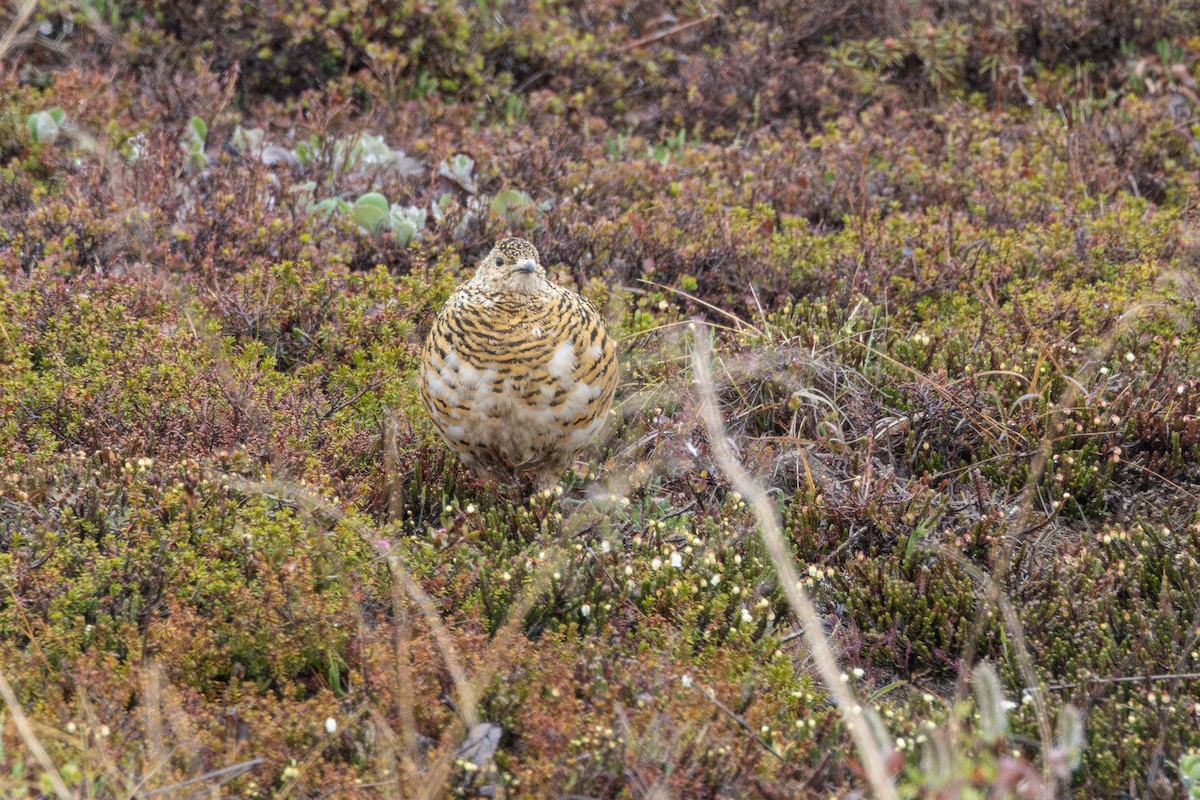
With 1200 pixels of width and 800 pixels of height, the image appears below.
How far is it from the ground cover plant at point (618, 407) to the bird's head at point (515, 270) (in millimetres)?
701

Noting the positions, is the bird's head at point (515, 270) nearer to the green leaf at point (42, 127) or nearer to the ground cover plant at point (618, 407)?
the ground cover plant at point (618, 407)

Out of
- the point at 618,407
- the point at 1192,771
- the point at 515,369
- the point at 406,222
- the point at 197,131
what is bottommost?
the point at 618,407

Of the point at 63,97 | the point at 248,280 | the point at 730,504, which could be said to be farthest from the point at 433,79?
the point at 730,504

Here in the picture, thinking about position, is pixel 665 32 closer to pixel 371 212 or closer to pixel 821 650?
pixel 371 212

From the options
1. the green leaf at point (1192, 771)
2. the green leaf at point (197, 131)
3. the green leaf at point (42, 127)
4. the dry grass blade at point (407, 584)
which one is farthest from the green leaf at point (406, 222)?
the green leaf at point (1192, 771)

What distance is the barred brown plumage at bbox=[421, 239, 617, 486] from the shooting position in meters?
3.92

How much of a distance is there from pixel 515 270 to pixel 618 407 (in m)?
0.99

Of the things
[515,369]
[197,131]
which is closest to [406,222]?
[197,131]

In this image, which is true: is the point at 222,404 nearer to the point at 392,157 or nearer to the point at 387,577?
the point at 387,577

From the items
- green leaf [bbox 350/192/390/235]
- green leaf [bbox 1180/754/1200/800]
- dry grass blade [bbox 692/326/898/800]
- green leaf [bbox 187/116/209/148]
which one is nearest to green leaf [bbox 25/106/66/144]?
green leaf [bbox 187/116/209/148]

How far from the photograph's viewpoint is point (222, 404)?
14.2 feet

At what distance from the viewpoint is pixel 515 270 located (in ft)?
13.2

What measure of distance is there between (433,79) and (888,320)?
140 inches

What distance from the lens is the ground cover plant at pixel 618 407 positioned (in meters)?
3.01
